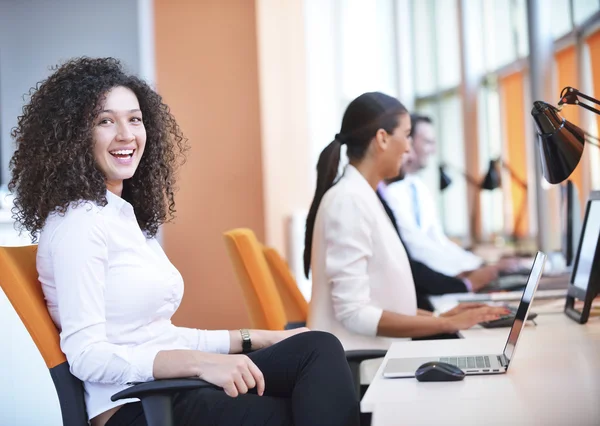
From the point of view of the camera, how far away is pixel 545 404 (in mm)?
1424

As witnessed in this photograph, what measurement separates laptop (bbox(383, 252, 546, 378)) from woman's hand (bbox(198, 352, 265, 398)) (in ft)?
0.92

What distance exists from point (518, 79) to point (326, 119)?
2.20 metres

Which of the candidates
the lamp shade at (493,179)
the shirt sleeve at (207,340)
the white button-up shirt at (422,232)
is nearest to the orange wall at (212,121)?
the white button-up shirt at (422,232)

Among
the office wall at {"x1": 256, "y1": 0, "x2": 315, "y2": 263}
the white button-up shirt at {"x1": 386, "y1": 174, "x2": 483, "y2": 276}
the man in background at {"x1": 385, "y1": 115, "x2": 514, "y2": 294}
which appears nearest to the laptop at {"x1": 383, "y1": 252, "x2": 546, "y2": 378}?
the man in background at {"x1": 385, "y1": 115, "x2": 514, "y2": 294}

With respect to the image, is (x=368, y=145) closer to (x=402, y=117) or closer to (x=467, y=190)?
(x=402, y=117)

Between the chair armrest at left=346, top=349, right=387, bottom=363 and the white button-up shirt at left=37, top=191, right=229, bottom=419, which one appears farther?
the chair armrest at left=346, top=349, right=387, bottom=363

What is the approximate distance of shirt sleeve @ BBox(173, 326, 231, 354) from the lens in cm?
203

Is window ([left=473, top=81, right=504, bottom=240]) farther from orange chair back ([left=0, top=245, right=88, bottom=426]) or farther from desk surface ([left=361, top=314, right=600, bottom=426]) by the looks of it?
orange chair back ([left=0, top=245, right=88, bottom=426])

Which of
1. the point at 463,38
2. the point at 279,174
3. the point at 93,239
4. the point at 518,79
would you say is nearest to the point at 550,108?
the point at 93,239

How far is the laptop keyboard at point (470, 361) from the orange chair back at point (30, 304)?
33.1 inches

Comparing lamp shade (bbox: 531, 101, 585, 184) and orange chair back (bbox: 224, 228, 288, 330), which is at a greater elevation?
lamp shade (bbox: 531, 101, 585, 184)

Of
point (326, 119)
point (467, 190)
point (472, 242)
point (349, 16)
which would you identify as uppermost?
point (349, 16)

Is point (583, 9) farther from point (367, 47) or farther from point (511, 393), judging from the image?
point (367, 47)

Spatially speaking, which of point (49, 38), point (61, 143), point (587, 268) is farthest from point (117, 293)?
point (49, 38)
